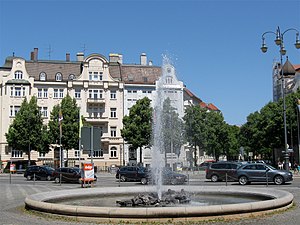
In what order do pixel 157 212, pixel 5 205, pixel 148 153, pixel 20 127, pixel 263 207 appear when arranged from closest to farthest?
pixel 157 212 → pixel 263 207 → pixel 5 205 → pixel 20 127 → pixel 148 153

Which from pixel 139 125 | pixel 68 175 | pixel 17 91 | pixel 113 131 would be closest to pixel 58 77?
pixel 17 91

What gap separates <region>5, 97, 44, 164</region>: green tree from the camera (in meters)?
61.7

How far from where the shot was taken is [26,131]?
6156cm

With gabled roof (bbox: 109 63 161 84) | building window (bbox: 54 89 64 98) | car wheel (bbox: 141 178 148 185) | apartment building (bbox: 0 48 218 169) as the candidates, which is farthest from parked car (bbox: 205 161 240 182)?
building window (bbox: 54 89 64 98)

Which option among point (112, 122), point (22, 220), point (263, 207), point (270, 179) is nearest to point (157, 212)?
point (263, 207)

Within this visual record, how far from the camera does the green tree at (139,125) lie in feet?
199

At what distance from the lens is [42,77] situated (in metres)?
73.5

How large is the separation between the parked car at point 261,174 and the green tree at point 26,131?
38.4 metres

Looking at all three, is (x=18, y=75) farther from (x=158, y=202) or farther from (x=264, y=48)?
(x=158, y=202)

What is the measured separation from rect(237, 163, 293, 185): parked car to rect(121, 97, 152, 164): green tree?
2982cm

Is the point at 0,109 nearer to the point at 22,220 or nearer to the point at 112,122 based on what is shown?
the point at 112,122

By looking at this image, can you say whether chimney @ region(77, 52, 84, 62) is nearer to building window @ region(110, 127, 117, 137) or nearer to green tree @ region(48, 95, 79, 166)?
building window @ region(110, 127, 117, 137)

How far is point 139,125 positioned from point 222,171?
27.5m

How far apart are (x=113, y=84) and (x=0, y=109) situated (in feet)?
65.2
